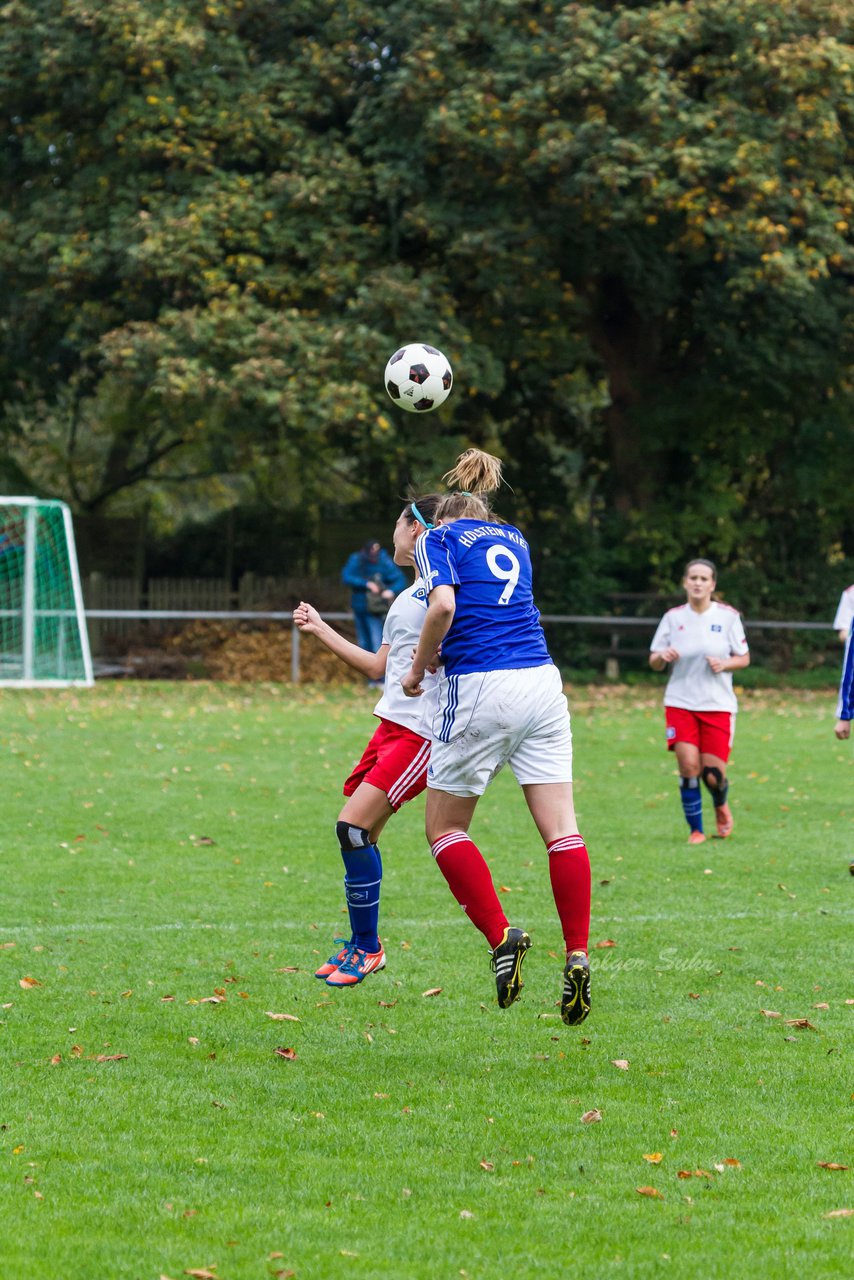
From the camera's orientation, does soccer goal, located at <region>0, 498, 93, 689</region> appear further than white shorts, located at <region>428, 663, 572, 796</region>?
Yes

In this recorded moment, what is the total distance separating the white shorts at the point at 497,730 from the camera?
555cm

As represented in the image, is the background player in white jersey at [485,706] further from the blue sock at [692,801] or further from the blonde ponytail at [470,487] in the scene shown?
the blue sock at [692,801]

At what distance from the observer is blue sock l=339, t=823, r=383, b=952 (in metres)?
6.23

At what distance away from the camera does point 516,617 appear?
18.8 feet

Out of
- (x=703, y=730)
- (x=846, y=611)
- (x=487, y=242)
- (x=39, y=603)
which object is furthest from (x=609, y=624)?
(x=703, y=730)

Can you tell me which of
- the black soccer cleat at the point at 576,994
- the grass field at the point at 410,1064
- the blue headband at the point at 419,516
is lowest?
the grass field at the point at 410,1064

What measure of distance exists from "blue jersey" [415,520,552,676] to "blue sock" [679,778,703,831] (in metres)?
5.02

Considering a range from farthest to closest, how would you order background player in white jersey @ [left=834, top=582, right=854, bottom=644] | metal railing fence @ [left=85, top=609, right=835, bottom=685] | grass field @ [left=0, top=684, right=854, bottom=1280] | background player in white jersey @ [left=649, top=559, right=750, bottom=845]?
metal railing fence @ [left=85, top=609, right=835, bottom=685] < background player in white jersey @ [left=834, top=582, right=854, bottom=644] < background player in white jersey @ [left=649, top=559, right=750, bottom=845] < grass field @ [left=0, top=684, right=854, bottom=1280]

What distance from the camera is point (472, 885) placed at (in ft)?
18.4

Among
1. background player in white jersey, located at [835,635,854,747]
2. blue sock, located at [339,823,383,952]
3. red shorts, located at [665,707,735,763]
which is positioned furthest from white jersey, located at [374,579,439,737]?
red shorts, located at [665,707,735,763]

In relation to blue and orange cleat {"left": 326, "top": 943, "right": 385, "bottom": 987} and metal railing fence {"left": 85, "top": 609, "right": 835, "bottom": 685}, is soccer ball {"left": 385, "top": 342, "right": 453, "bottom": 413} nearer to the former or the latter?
blue and orange cleat {"left": 326, "top": 943, "right": 385, "bottom": 987}

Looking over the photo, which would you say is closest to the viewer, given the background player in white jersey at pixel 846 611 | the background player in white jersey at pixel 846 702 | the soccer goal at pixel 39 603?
the background player in white jersey at pixel 846 702

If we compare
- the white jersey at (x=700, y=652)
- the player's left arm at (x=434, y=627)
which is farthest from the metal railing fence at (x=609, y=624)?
the player's left arm at (x=434, y=627)

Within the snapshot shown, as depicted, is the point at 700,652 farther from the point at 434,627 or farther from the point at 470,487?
the point at 434,627
